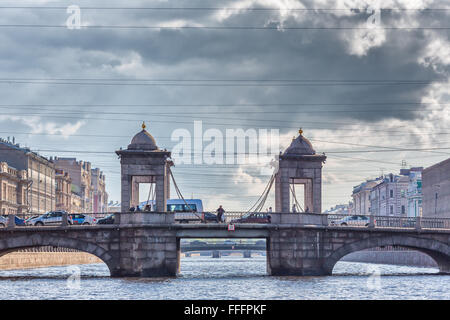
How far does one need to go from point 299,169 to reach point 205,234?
9423 mm

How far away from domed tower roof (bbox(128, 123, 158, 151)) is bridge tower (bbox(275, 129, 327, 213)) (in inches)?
400

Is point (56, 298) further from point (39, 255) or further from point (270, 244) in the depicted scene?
point (39, 255)

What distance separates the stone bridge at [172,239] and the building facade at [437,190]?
53.4 meters

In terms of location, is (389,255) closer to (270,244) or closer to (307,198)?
(307,198)

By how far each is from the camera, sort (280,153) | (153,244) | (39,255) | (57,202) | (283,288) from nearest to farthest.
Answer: (283,288), (153,244), (280,153), (39,255), (57,202)

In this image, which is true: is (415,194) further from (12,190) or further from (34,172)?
(12,190)

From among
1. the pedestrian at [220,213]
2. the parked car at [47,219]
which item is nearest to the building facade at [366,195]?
the parked car at [47,219]

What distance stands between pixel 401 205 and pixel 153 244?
10327 centimetres

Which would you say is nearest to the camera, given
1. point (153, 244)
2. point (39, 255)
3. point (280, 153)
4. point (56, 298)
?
point (56, 298)

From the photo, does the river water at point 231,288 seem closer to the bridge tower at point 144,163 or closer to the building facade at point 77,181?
the bridge tower at point 144,163

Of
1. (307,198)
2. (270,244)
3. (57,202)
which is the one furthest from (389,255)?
(57,202)

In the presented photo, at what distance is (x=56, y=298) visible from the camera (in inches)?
1827
